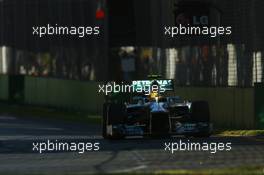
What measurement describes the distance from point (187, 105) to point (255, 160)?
7131 mm

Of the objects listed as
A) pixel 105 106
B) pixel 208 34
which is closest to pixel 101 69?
pixel 208 34

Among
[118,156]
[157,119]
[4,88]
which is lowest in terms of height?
[118,156]

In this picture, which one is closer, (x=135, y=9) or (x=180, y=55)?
(x=180, y=55)

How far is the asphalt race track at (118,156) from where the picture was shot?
17.4 m

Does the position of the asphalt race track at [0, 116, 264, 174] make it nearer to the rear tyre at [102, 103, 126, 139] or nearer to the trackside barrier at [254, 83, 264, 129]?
the rear tyre at [102, 103, 126, 139]

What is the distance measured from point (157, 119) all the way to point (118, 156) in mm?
4785

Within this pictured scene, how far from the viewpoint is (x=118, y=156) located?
19812 millimetres

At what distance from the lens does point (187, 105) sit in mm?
25312

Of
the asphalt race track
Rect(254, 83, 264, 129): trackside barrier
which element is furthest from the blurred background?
the asphalt race track

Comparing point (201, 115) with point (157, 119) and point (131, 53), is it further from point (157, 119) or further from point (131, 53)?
point (131, 53)

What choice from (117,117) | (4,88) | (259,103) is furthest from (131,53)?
(117,117)

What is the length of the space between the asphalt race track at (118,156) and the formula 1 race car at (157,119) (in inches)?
11.9

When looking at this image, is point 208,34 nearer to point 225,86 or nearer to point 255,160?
point 225,86

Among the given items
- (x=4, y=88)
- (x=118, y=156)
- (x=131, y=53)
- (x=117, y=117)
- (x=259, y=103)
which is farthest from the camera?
(x=4, y=88)
